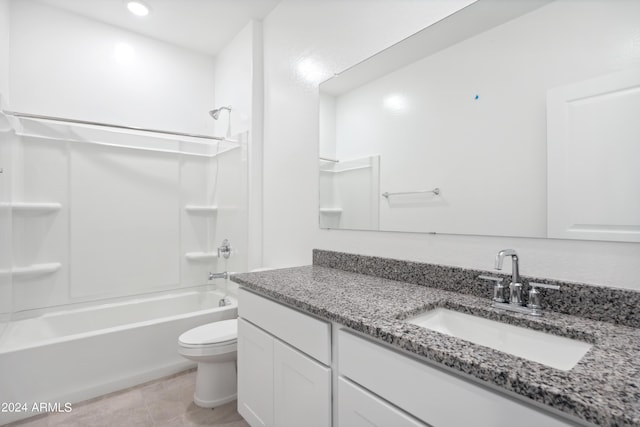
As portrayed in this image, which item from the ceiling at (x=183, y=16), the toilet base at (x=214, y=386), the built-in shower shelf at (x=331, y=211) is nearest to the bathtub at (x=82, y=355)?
the toilet base at (x=214, y=386)

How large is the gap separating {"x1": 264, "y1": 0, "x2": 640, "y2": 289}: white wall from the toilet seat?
0.59 meters

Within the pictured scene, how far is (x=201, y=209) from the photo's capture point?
3.12 metres

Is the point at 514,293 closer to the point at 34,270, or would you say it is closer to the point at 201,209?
the point at 201,209

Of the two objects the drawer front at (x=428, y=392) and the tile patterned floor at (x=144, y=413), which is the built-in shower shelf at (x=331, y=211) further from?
the tile patterned floor at (x=144, y=413)

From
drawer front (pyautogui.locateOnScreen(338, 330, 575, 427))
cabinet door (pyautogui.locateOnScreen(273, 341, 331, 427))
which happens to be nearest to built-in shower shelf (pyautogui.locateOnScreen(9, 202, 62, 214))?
cabinet door (pyautogui.locateOnScreen(273, 341, 331, 427))

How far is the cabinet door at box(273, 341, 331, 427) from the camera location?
1085 mm

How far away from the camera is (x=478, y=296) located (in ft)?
3.93

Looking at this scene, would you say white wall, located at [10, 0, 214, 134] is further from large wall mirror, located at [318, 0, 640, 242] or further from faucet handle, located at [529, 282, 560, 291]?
faucet handle, located at [529, 282, 560, 291]

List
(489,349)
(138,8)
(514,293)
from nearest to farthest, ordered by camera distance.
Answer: (489,349), (514,293), (138,8)

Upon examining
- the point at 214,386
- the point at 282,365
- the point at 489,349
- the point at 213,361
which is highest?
the point at 489,349

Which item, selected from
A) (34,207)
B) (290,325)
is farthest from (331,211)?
(34,207)

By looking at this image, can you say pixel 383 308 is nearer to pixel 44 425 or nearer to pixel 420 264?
pixel 420 264

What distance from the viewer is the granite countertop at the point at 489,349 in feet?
1.80

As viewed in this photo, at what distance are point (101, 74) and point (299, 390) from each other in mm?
2940
